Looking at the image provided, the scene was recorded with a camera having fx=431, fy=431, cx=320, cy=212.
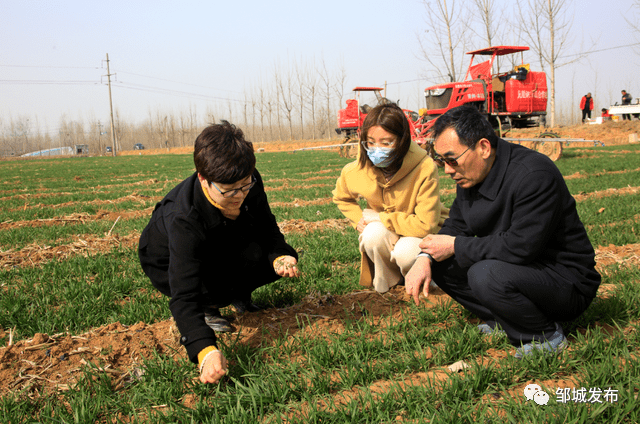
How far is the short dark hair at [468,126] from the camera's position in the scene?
2.40 m

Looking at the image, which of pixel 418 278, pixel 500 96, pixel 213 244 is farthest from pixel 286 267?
pixel 500 96

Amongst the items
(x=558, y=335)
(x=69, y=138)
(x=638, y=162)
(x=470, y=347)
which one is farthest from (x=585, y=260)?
(x=69, y=138)

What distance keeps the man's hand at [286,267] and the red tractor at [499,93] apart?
13.7m

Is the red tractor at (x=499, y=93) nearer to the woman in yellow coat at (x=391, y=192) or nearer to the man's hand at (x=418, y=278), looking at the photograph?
the woman in yellow coat at (x=391, y=192)

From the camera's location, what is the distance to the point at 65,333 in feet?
9.61

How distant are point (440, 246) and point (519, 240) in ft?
1.65

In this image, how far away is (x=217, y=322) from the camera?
2975mm

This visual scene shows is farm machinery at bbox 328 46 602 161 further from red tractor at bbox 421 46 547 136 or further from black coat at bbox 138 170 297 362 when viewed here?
black coat at bbox 138 170 297 362

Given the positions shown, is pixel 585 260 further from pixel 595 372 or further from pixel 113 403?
pixel 113 403

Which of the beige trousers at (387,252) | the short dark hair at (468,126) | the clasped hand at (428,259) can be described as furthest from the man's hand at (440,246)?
the short dark hair at (468,126)

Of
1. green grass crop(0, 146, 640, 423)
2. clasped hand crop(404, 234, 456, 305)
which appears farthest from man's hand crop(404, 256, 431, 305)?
green grass crop(0, 146, 640, 423)

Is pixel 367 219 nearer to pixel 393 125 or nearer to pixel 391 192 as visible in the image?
pixel 391 192

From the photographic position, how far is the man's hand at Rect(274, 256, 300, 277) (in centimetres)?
270

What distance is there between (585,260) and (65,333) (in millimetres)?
3286
